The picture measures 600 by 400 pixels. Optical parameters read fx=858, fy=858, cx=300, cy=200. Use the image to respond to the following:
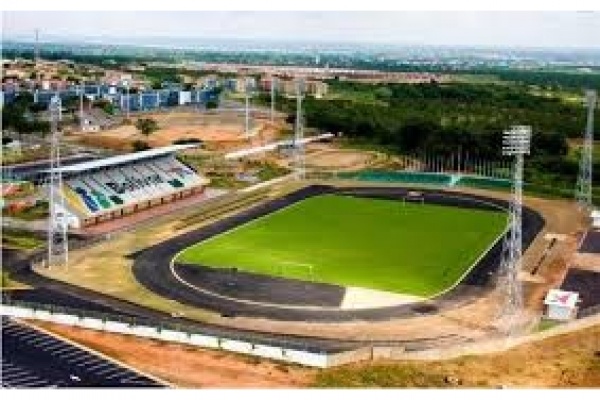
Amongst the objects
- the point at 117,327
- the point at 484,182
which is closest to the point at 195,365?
the point at 117,327

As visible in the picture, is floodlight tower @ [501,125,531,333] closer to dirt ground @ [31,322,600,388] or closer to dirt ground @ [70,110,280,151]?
dirt ground @ [31,322,600,388]

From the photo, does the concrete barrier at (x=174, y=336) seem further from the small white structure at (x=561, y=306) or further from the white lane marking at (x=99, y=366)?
the small white structure at (x=561, y=306)

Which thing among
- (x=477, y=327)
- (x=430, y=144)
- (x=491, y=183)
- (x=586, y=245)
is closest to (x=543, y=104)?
(x=430, y=144)

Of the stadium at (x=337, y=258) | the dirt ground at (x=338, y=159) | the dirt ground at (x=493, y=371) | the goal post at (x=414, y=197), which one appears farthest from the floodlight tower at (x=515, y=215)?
the dirt ground at (x=338, y=159)

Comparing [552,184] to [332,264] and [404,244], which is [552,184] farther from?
[332,264]

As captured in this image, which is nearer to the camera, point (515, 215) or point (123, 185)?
point (515, 215)

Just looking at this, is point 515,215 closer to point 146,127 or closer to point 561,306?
point 561,306

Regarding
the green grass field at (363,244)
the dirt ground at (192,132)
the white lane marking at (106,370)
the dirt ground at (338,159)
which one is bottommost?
the white lane marking at (106,370)
